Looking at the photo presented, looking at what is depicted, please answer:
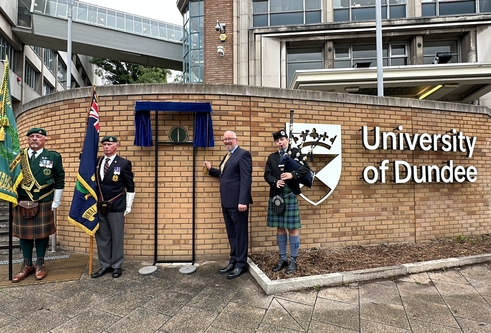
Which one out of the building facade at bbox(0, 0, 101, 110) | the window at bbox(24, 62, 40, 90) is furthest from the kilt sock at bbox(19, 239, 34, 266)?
the window at bbox(24, 62, 40, 90)

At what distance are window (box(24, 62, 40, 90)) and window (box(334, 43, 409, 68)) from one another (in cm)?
1959

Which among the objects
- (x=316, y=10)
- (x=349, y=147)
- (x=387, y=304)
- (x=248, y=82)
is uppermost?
(x=316, y=10)

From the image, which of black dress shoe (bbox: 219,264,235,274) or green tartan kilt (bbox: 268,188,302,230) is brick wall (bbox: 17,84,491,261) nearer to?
black dress shoe (bbox: 219,264,235,274)

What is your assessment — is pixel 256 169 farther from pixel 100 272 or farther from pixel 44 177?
pixel 44 177

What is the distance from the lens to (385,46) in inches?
A: 497

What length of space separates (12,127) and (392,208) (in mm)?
5845

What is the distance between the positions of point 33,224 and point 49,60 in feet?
84.5

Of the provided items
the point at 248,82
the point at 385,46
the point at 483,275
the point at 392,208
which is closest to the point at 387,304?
the point at 483,275

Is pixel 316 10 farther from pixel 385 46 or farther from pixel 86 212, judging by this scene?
pixel 86 212

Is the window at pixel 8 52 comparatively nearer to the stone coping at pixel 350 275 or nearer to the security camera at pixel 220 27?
the security camera at pixel 220 27

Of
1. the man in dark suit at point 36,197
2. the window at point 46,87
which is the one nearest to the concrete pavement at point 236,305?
the man in dark suit at point 36,197

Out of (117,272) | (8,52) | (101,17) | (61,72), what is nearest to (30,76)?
(8,52)

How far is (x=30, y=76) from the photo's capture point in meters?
19.4

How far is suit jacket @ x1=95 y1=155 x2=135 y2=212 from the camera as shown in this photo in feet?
12.1
